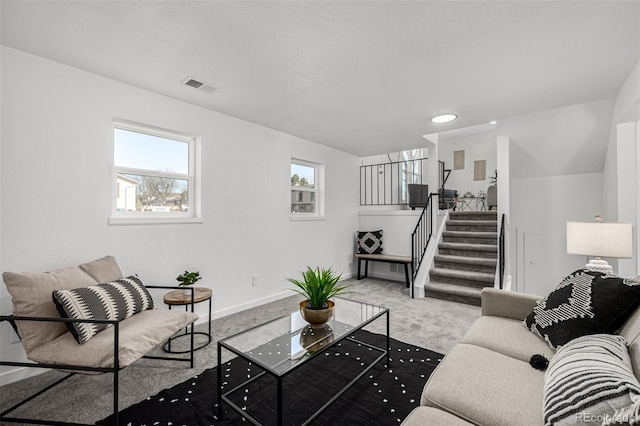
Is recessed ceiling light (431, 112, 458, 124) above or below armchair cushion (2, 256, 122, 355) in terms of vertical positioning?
above

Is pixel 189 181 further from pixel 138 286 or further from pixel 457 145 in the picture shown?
pixel 457 145

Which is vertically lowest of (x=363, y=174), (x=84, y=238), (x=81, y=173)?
(x=84, y=238)

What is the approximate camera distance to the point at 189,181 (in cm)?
323

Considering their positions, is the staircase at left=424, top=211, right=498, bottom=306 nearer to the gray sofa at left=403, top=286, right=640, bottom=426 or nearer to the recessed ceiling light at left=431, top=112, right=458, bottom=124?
the recessed ceiling light at left=431, top=112, right=458, bottom=124

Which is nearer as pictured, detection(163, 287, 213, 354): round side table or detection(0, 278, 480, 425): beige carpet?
detection(0, 278, 480, 425): beige carpet

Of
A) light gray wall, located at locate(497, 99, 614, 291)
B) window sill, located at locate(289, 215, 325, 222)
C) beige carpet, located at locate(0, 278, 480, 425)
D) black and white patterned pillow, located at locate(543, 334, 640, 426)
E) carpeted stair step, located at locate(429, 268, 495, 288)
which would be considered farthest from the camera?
window sill, located at locate(289, 215, 325, 222)

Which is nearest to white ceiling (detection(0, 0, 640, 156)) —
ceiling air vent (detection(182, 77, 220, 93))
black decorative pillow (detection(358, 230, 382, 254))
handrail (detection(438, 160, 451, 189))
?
ceiling air vent (detection(182, 77, 220, 93))

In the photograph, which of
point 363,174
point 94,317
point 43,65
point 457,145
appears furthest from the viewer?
point 457,145

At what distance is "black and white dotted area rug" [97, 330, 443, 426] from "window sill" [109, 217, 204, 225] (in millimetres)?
1486

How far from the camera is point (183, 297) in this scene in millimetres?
2559

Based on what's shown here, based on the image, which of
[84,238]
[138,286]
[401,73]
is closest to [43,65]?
[84,238]

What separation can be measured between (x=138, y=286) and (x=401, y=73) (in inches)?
109

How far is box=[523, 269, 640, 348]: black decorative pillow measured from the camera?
53.6 inches

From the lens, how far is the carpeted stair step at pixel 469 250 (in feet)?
14.3
